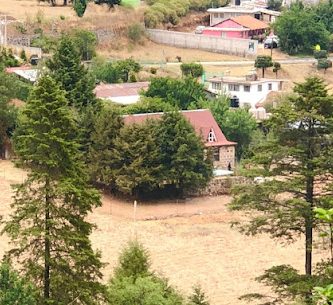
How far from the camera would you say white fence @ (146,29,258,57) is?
66500 millimetres

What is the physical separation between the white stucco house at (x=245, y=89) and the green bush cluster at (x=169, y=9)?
70.6 ft

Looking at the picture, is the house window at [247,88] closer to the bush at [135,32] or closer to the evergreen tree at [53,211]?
the bush at [135,32]

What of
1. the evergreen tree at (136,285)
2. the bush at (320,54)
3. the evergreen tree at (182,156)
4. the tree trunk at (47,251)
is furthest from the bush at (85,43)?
the tree trunk at (47,251)

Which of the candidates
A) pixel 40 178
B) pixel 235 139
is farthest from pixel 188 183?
pixel 40 178

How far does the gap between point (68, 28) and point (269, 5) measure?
21702 millimetres

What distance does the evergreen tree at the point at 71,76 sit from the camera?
134ft

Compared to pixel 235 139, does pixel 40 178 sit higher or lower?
higher

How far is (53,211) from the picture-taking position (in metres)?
17.3

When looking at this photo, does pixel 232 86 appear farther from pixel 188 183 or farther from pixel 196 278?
pixel 196 278

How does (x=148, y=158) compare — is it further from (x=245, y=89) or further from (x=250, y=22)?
(x=250, y=22)

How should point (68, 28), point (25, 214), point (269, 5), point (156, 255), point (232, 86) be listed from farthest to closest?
point (269, 5)
point (68, 28)
point (232, 86)
point (156, 255)
point (25, 214)

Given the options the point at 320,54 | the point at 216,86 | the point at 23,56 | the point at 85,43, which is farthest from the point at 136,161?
the point at 320,54

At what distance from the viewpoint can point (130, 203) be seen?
3531 cm

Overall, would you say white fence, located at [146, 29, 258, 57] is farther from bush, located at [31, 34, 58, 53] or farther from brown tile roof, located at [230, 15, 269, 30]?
bush, located at [31, 34, 58, 53]
